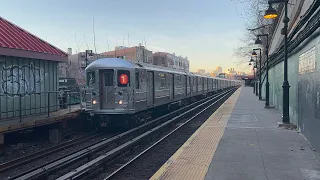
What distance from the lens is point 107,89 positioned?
1433 centimetres

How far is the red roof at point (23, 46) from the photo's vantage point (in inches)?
468

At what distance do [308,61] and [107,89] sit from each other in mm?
7957

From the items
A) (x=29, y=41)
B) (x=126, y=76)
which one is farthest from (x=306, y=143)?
(x=29, y=41)

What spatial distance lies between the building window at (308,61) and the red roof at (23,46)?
9637 mm

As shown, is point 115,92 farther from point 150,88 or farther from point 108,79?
point 150,88

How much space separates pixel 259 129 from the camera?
12742mm

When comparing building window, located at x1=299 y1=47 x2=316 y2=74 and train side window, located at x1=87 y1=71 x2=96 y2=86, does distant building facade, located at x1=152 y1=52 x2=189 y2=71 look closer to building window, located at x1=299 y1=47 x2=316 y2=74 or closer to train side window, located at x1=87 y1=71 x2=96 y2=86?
train side window, located at x1=87 y1=71 x2=96 y2=86

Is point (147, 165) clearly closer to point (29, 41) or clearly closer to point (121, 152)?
point (121, 152)

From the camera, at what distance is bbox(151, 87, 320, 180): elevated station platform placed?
6.76 meters

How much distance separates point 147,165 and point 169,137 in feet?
14.5

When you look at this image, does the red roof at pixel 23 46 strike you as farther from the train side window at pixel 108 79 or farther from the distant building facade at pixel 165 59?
the distant building facade at pixel 165 59

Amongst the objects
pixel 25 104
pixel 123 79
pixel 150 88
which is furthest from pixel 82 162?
pixel 150 88

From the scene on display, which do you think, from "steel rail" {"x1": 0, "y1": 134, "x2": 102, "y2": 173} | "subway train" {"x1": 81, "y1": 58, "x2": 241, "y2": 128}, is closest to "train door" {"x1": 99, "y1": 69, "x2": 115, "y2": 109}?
"subway train" {"x1": 81, "y1": 58, "x2": 241, "y2": 128}

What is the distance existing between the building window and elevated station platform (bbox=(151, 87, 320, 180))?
84.6 inches
